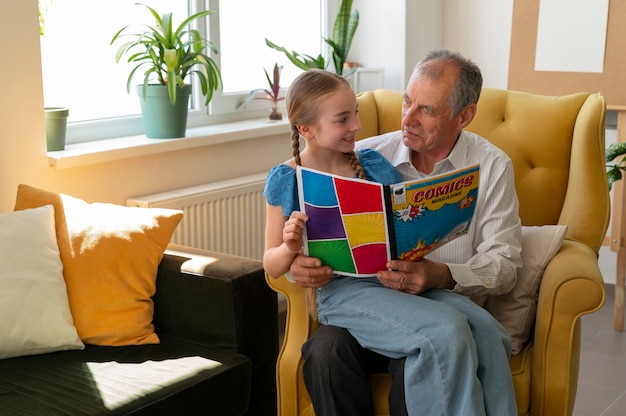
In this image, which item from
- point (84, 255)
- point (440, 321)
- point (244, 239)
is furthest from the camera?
point (244, 239)

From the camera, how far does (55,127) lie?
3049 mm

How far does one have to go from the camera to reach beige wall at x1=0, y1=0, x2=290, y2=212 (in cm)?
277

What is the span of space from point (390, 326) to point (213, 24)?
216 centimetres

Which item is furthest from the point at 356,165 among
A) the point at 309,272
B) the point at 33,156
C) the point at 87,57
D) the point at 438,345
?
the point at 87,57

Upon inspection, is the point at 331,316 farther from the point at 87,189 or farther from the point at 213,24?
the point at 213,24

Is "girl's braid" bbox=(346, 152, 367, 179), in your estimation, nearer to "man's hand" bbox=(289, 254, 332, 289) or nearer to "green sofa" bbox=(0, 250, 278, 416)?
"man's hand" bbox=(289, 254, 332, 289)

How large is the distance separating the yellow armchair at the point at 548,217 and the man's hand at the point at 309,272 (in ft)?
0.57

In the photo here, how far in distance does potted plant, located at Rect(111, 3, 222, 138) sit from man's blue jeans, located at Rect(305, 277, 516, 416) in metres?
1.53

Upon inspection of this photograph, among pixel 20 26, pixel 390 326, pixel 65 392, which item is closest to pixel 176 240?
pixel 20 26

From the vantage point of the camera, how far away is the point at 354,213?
195 centimetres

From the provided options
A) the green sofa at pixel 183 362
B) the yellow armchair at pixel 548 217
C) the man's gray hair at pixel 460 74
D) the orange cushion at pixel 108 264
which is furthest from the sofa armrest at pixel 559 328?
the orange cushion at pixel 108 264

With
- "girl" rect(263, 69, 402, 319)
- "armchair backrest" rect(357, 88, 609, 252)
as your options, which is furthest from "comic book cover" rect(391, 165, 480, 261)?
"armchair backrest" rect(357, 88, 609, 252)

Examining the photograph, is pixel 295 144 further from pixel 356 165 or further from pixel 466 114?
pixel 466 114

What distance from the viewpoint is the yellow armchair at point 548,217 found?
2.14m
